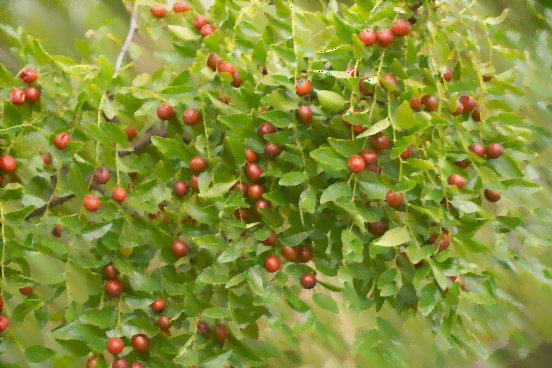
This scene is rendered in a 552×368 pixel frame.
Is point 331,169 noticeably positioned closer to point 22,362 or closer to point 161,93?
point 161,93

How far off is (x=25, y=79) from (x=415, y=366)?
1.00 m

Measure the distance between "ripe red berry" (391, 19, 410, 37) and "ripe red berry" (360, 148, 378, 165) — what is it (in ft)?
0.56

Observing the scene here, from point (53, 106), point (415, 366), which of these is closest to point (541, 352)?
point (415, 366)

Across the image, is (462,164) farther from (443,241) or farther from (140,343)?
(140,343)

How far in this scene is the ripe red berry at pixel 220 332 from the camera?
66cm

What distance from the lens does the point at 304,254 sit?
2.09ft

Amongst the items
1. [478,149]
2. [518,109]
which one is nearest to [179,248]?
[478,149]

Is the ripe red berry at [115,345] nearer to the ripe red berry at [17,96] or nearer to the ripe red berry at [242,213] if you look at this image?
the ripe red berry at [242,213]

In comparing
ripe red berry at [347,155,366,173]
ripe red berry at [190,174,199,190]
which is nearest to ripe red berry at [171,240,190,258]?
ripe red berry at [190,174,199,190]

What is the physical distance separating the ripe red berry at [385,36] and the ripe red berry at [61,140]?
0.50 metres

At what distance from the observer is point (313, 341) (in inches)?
37.5

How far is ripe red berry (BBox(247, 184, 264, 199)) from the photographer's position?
0.61m

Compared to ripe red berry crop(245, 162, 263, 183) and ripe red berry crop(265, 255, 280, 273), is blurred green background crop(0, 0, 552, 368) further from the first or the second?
ripe red berry crop(245, 162, 263, 183)

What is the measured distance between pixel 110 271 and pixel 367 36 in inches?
21.4
